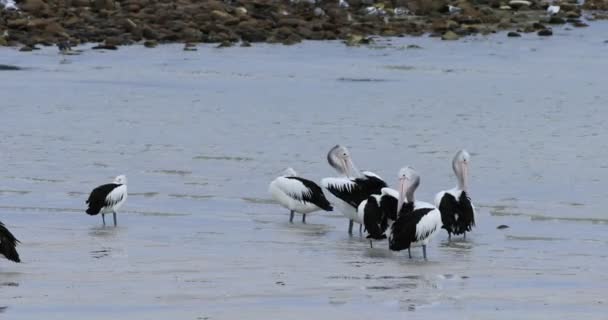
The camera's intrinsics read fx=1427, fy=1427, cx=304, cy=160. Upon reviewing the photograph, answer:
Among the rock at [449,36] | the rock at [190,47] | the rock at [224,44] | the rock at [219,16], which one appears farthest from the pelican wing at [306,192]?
the rock at [219,16]

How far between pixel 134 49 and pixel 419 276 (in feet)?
75.0

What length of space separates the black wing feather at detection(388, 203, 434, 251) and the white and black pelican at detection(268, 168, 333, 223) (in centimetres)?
196

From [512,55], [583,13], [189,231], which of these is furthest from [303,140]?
[583,13]

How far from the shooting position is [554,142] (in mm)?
18484

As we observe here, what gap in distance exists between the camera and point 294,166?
16188 mm

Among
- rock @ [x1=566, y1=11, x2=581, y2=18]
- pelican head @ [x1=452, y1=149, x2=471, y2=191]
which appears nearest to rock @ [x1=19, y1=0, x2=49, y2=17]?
rock @ [x1=566, y1=11, x2=581, y2=18]

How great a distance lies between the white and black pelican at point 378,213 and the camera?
10969 mm

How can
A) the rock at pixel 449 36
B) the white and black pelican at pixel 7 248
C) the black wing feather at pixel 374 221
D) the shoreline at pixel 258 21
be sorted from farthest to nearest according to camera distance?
the rock at pixel 449 36, the shoreline at pixel 258 21, the black wing feather at pixel 374 221, the white and black pelican at pixel 7 248

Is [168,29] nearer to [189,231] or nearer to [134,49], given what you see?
[134,49]

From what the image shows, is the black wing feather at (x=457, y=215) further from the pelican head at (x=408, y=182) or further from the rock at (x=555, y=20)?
the rock at (x=555, y=20)

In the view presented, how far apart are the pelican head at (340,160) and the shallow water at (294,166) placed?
0.46m

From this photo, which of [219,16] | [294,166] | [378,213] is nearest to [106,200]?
[378,213]

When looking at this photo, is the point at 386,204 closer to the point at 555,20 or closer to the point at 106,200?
the point at 106,200

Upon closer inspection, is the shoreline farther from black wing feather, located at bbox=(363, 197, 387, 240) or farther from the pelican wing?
black wing feather, located at bbox=(363, 197, 387, 240)
